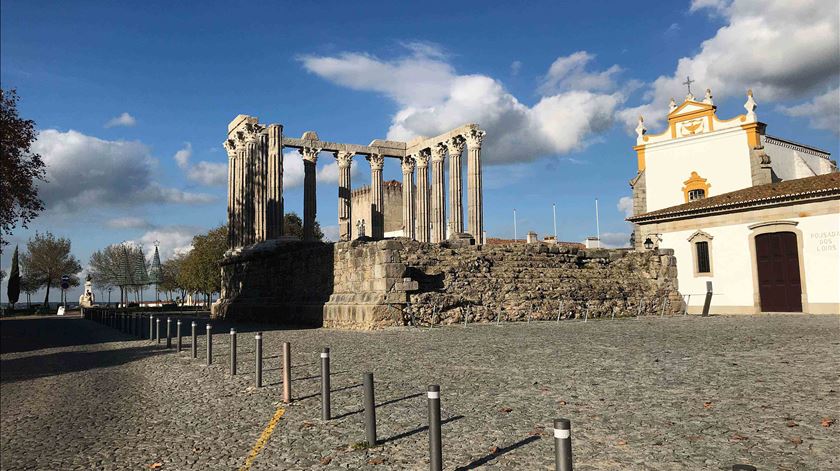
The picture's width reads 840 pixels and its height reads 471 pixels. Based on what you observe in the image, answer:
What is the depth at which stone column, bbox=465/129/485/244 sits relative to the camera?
31.0 metres

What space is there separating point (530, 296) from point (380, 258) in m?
5.53

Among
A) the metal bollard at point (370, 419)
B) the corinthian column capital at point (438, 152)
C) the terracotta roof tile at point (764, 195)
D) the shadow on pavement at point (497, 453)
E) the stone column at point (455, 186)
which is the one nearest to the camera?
the shadow on pavement at point (497, 453)

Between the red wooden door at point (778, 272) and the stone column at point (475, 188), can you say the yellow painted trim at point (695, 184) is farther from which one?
the stone column at point (475, 188)

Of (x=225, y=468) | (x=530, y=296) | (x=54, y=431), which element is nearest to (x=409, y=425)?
(x=225, y=468)

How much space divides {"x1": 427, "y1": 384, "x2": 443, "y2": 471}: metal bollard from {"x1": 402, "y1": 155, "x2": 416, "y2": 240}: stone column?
113 feet

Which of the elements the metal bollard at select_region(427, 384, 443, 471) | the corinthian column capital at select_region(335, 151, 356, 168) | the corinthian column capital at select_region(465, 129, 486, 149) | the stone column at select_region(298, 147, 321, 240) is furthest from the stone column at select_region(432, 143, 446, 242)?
the metal bollard at select_region(427, 384, 443, 471)

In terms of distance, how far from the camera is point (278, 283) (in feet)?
82.2

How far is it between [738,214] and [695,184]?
23.2ft

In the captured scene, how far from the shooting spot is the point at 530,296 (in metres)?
20.1

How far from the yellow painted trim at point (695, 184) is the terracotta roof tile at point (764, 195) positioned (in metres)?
4.28

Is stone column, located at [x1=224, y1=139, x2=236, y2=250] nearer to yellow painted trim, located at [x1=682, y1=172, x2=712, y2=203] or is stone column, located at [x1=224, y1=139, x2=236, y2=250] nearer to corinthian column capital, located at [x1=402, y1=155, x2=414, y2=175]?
corinthian column capital, located at [x1=402, y1=155, x2=414, y2=175]

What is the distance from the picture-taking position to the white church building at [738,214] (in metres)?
21.7

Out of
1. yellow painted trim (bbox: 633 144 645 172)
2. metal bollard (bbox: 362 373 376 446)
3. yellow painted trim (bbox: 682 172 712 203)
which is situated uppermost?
yellow painted trim (bbox: 633 144 645 172)

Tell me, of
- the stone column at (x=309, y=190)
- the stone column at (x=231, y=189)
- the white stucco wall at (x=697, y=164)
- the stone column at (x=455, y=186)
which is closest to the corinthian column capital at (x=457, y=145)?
the stone column at (x=455, y=186)
